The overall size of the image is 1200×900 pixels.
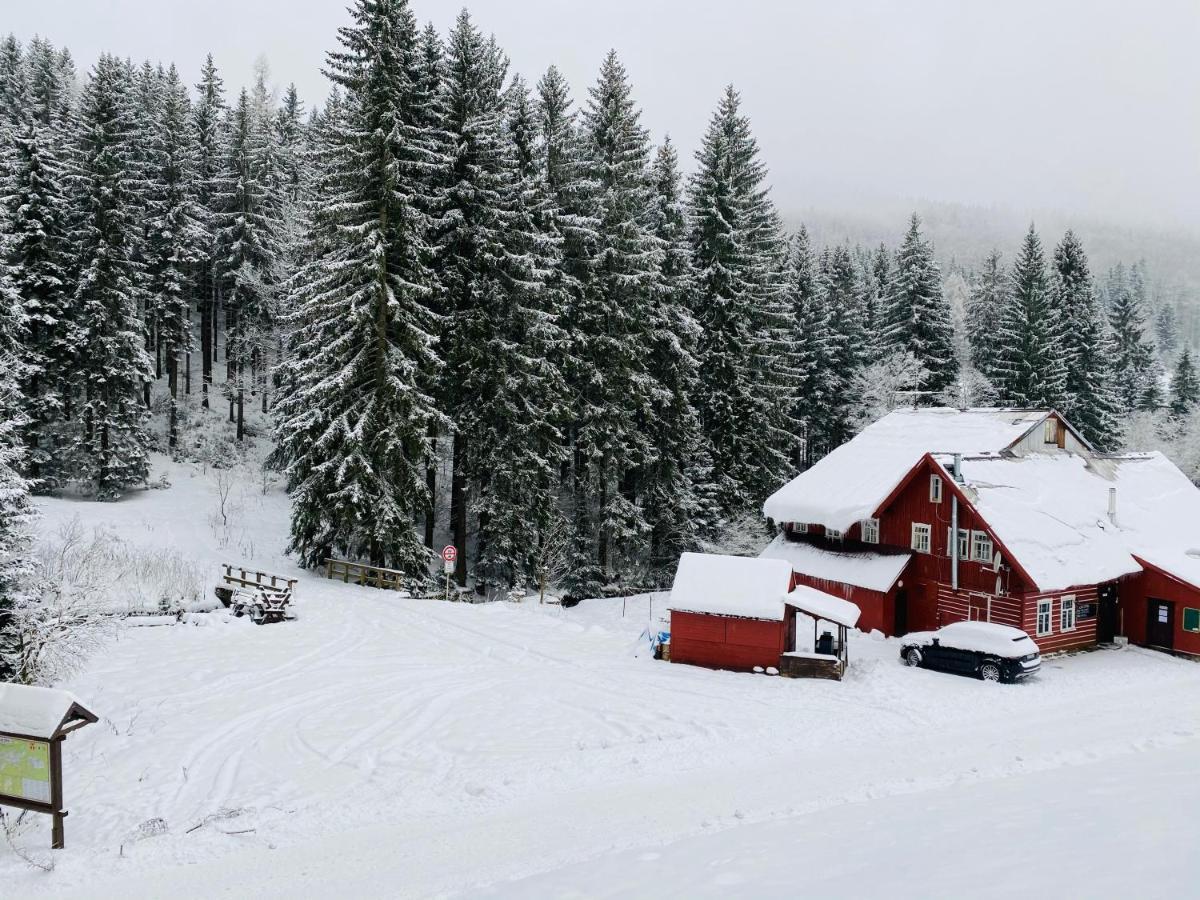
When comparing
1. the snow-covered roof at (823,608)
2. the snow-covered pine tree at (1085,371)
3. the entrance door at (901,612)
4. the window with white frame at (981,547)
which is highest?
the snow-covered pine tree at (1085,371)

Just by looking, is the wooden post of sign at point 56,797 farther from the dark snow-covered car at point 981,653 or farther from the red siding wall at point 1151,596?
the red siding wall at point 1151,596

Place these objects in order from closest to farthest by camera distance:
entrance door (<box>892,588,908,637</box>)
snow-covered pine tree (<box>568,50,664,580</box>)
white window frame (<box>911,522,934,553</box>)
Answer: white window frame (<box>911,522,934,553</box>) < entrance door (<box>892,588,908,637</box>) < snow-covered pine tree (<box>568,50,664,580</box>)

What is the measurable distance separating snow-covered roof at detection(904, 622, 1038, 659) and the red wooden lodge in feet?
9.22

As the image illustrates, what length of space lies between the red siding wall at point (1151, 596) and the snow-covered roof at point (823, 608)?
13123 millimetres

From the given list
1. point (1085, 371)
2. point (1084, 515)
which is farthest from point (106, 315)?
point (1085, 371)

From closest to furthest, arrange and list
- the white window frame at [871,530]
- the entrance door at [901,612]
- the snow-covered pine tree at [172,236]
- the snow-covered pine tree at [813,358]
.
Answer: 1. the entrance door at [901,612]
2. the white window frame at [871,530]
3. the snow-covered pine tree at [172,236]
4. the snow-covered pine tree at [813,358]

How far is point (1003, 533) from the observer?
91.8 ft

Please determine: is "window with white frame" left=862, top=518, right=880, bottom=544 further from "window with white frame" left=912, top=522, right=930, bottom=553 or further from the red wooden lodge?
"window with white frame" left=912, top=522, right=930, bottom=553

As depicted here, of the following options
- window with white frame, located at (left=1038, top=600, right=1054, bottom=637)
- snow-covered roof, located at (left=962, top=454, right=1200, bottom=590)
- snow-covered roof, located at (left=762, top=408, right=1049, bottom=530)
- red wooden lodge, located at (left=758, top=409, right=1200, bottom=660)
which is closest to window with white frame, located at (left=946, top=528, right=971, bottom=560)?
red wooden lodge, located at (left=758, top=409, right=1200, bottom=660)

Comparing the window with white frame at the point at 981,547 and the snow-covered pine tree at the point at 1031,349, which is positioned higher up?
the snow-covered pine tree at the point at 1031,349

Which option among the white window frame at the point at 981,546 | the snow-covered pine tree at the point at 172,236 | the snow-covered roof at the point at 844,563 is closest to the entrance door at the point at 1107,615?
the white window frame at the point at 981,546

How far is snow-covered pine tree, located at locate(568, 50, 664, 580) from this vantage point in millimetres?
37531

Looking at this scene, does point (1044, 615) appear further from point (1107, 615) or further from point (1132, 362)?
point (1132, 362)

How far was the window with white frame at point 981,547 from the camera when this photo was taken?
28.8 metres
